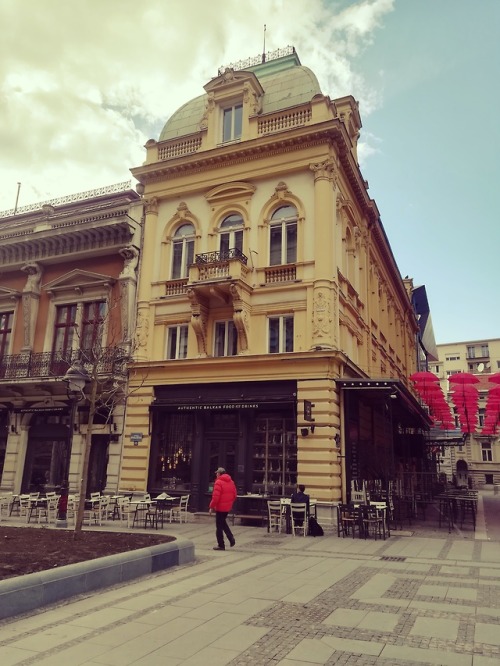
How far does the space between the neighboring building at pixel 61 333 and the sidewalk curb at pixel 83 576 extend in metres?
11.0

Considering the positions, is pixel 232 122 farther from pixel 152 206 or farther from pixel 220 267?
pixel 220 267

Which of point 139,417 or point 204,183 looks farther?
point 204,183

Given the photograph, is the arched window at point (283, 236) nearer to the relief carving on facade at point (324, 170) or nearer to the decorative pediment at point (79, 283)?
the relief carving on facade at point (324, 170)

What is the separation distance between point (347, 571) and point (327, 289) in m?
10.6

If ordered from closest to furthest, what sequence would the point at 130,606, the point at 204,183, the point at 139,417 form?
the point at 130,606, the point at 139,417, the point at 204,183

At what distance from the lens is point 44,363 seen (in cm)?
2245

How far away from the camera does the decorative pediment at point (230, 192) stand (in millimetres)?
20750

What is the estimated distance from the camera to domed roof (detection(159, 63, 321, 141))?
2153cm

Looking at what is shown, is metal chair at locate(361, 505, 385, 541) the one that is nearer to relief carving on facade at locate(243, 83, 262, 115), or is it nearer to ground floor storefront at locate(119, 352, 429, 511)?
ground floor storefront at locate(119, 352, 429, 511)

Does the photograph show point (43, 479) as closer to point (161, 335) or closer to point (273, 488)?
point (161, 335)

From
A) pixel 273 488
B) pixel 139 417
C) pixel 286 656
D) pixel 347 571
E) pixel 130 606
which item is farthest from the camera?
pixel 139 417

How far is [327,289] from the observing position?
18266 millimetres

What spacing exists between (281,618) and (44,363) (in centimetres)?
1862

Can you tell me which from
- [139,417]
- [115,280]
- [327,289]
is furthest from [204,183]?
[139,417]
